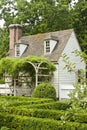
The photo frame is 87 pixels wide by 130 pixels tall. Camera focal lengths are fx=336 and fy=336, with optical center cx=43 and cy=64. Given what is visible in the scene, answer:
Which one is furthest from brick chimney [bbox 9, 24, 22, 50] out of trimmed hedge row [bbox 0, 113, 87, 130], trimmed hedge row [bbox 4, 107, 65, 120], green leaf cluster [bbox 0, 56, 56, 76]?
trimmed hedge row [bbox 0, 113, 87, 130]

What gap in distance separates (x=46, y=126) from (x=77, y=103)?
3394 mm

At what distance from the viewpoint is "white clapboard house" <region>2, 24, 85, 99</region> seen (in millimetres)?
27469

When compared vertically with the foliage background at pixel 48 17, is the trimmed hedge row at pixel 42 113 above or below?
below

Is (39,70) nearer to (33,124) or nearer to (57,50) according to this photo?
(57,50)

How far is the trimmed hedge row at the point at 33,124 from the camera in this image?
938cm

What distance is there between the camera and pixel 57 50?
1109 inches

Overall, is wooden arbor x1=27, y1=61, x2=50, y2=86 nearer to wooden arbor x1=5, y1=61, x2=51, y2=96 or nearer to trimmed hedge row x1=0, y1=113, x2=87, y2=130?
wooden arbor x1=5, y1=61, x2=51, y2=96

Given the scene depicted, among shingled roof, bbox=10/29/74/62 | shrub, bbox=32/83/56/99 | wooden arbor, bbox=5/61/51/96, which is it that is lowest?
shrub, bbox=32/83/56/99

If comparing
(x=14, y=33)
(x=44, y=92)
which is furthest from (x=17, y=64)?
(x=14, y=33)

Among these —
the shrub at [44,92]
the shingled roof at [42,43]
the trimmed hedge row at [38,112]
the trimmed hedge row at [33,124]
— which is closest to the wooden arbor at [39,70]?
the shingled roof at [42,43]

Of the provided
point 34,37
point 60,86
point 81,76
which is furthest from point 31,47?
point 81,76

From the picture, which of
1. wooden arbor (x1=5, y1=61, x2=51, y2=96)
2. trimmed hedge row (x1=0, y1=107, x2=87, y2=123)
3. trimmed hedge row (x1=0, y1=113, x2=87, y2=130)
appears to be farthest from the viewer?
wooden arbor (x1=5, y1=61, x2=51, y2=96)

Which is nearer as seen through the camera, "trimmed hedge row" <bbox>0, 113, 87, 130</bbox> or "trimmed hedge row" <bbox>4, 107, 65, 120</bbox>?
"trimmed hedge row" <bbox>0, 113, 87, 130</bbox>

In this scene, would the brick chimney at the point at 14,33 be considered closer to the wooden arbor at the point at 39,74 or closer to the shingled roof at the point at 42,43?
the shingled roof at the point at 42,43
